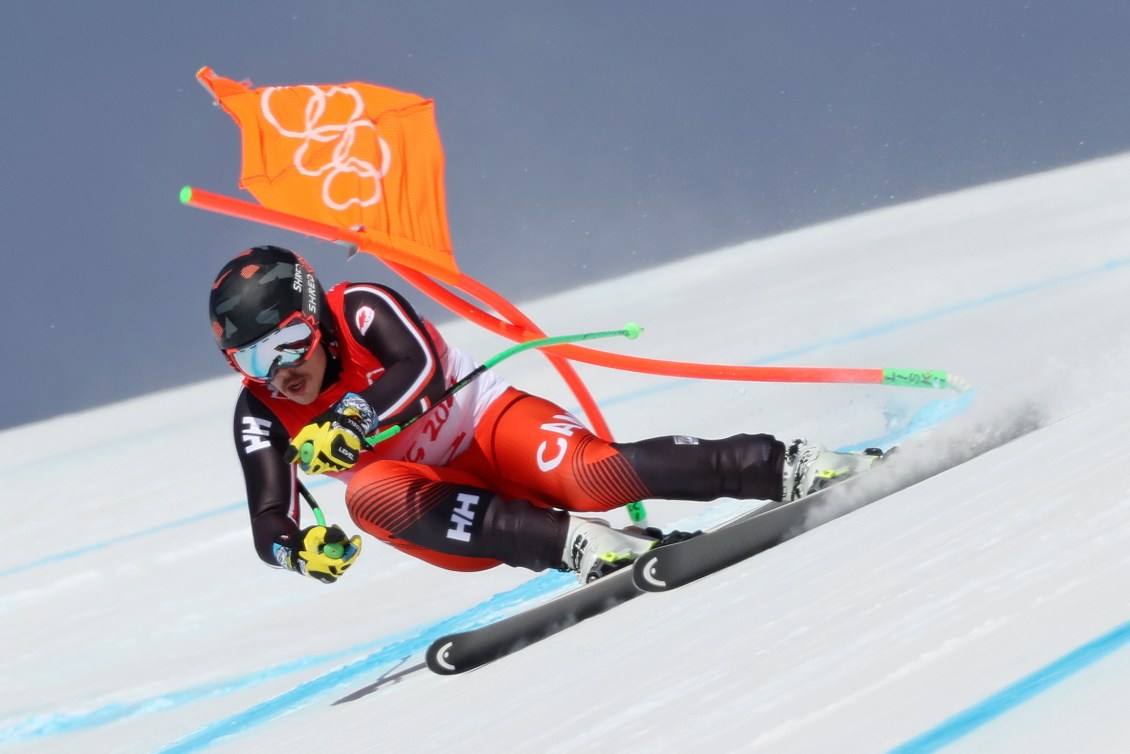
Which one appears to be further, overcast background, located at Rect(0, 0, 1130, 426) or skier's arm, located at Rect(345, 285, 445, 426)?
overcast background, located at Rect(0, 0, 1130, 426)

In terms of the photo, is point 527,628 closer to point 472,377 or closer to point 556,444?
point 556,444

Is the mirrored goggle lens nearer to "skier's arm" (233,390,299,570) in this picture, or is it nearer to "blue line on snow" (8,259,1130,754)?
"skier's arm" (233,390,299,570)

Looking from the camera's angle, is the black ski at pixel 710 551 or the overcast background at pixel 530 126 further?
the overcast background at pixel 530 126

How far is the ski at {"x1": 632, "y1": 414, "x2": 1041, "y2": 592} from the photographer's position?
2.23m

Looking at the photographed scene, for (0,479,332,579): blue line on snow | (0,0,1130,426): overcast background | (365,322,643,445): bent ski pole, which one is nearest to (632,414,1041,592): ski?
(365,322,643,445): bent ski pole

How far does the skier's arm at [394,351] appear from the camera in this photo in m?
2.64

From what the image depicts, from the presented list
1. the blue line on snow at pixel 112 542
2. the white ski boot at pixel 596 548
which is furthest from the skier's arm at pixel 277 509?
the blue line on snow at pixel 112 542

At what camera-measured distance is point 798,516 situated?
7.57ft

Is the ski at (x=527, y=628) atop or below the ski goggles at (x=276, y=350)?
below

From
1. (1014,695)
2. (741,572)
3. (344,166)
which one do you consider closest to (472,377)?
(344,166)

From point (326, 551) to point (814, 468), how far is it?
3.27 ft

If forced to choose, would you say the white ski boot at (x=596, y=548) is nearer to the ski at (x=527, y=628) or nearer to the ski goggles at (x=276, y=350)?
the ski at (x=527, y=628)

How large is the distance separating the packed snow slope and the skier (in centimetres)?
32

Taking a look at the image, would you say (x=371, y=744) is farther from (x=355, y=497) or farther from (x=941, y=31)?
(x=941, y=31)
